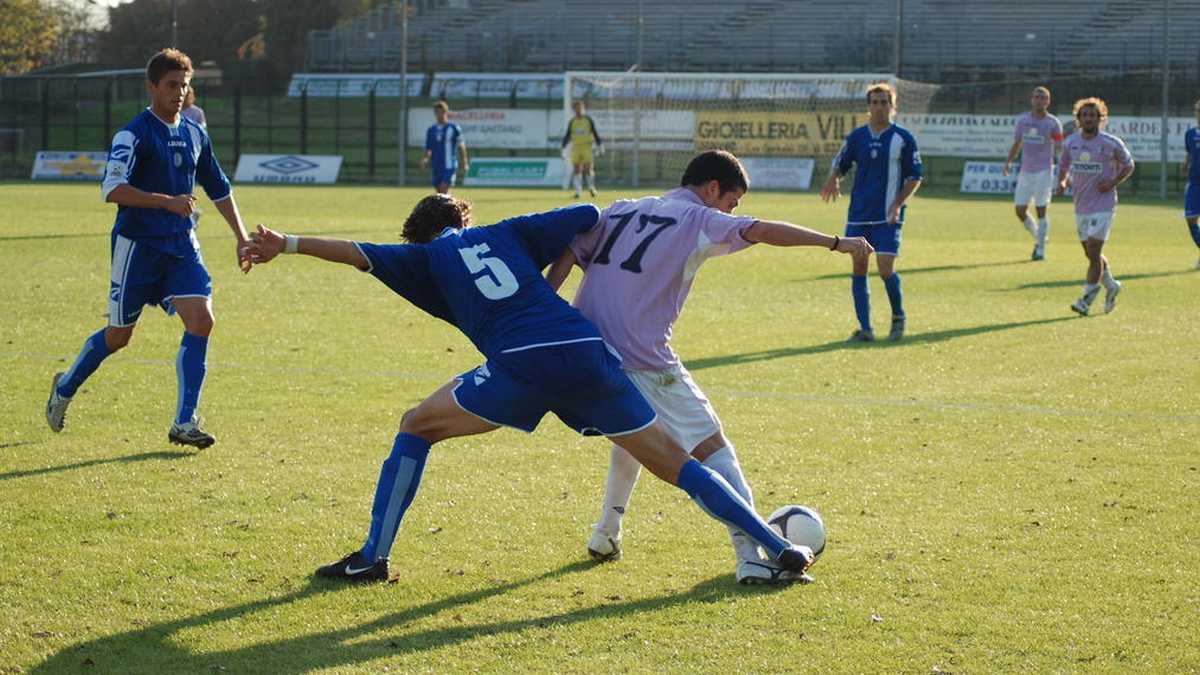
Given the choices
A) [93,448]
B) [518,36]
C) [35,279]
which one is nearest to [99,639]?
[93,448]

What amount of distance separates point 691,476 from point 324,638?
1.42m

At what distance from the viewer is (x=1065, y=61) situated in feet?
159

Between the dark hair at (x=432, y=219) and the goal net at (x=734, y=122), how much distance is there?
33.7 m

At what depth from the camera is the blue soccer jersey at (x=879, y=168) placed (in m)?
12.8

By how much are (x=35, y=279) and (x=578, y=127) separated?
59.8 ft

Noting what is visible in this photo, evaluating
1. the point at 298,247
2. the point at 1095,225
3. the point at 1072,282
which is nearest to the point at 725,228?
the point at 298,247

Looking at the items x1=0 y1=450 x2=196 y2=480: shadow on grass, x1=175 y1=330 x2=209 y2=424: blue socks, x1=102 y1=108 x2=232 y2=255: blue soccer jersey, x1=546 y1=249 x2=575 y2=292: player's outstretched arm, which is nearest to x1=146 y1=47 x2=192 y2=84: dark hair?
x1=102 y1=108 x2=232 y2=255: blue soccer jersey

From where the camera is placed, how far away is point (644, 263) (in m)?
5.63

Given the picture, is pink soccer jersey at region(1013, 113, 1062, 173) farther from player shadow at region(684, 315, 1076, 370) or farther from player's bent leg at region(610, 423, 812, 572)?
player's bent leg at region(610, 423, 812, 572)

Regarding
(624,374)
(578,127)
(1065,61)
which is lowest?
(624,374)

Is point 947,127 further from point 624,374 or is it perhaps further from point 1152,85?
point 624,374

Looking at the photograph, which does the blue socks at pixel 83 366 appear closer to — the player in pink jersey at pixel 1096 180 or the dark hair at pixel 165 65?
the dark hair at pixel 165 65

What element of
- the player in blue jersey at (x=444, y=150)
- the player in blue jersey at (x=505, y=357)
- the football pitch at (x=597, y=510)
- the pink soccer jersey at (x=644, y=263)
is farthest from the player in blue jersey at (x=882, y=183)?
the player in blue jersey at (x=444, y=150)

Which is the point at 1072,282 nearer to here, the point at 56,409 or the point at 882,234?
the point at 882,234
